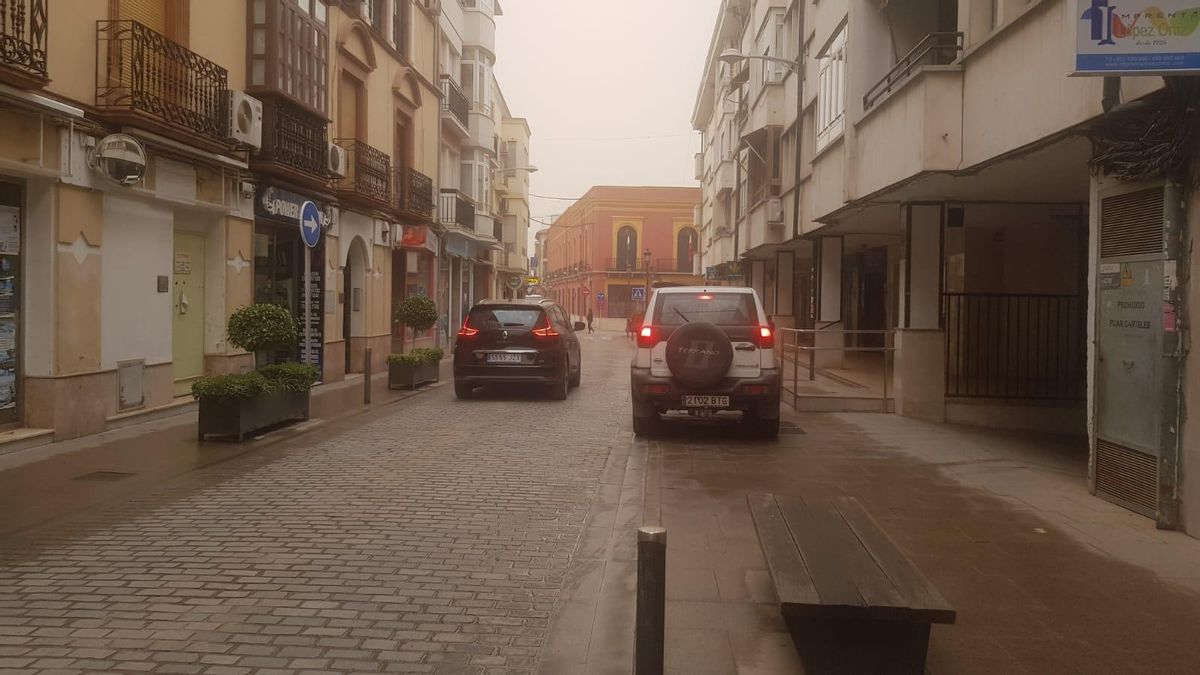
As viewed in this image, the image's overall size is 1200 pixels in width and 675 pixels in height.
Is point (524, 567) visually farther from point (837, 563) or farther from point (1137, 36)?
point (1137, 36)

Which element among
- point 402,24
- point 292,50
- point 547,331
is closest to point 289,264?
point 292,50

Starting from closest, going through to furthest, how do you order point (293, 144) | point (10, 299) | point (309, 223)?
1. point (10, 299)
2. point (309, 223)
3. point (293, 144)

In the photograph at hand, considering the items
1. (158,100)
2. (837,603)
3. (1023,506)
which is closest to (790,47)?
(158,100)

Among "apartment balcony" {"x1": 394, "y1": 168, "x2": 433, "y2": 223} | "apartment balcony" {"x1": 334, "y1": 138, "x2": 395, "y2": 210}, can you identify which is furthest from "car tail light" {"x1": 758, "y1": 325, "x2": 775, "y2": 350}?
"apartment balcony" {"x1": 394, "y1": 168, "x2": 433, "y2": 223}

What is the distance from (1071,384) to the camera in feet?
42.8

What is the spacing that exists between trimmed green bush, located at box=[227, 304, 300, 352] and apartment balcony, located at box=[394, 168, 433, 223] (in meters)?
12.5

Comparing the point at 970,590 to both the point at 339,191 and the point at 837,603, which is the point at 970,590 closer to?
the point at 837,603

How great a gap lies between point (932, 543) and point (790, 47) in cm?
1829

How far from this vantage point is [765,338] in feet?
36.1

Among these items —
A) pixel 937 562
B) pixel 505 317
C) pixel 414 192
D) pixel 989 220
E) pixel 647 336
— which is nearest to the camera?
pixel 937 562

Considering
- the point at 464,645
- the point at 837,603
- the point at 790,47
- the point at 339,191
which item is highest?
the point at 790,47

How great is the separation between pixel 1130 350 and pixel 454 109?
2599cm

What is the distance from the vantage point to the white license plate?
1088 centimetres

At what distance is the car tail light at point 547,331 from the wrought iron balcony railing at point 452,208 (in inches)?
568
